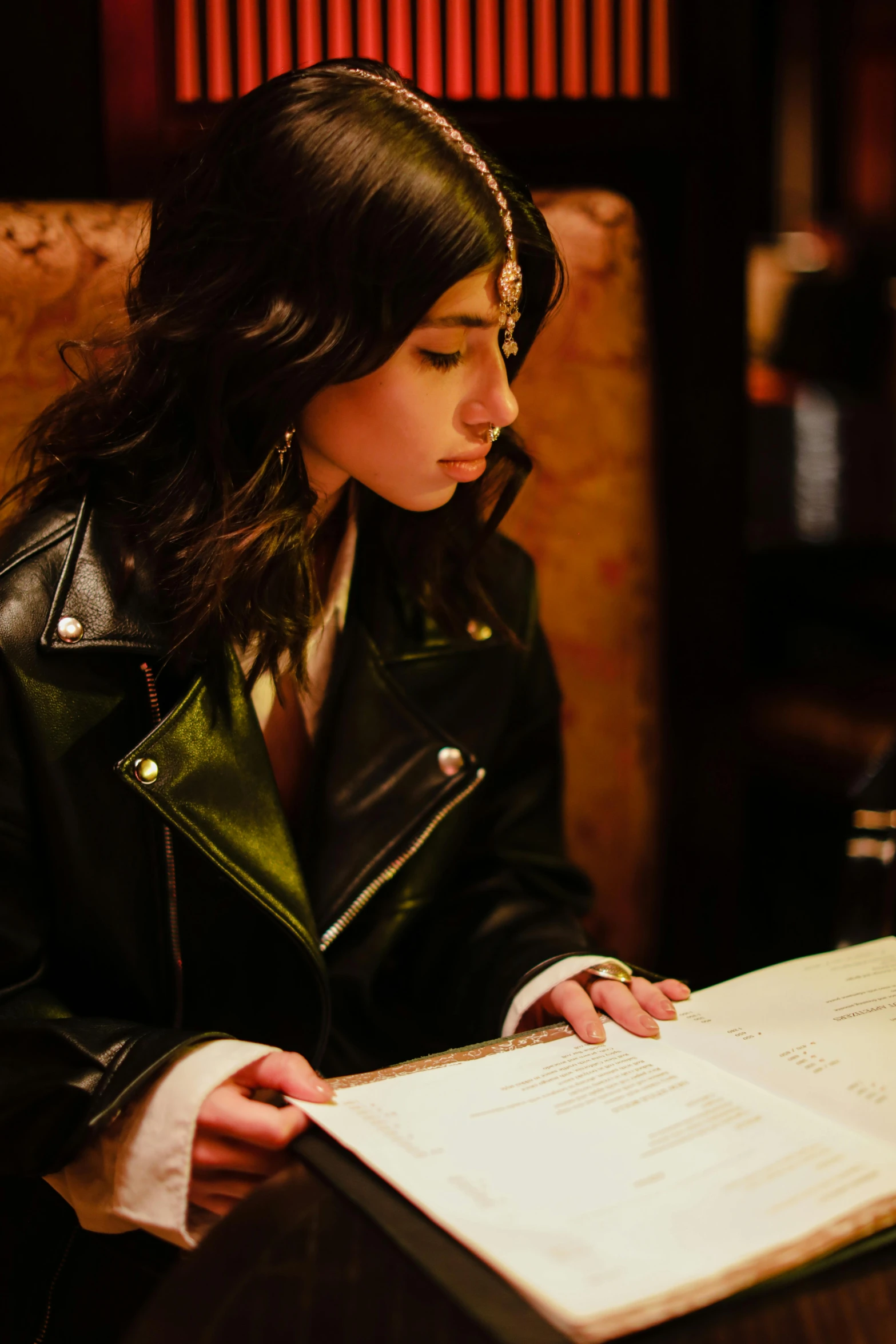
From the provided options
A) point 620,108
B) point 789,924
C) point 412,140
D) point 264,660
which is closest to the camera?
point 412,140

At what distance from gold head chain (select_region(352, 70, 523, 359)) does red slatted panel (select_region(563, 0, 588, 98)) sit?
62 centimetres

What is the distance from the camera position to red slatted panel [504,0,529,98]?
143 centimetres

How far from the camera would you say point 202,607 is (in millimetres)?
917

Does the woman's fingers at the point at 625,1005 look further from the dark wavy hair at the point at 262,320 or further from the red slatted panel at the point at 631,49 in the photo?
the red slatted panel at the point at 631,49

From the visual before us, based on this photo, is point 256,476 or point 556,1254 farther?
point 256,476

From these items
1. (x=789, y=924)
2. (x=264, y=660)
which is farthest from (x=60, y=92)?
(x=789, y=924)

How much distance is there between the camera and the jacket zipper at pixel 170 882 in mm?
937

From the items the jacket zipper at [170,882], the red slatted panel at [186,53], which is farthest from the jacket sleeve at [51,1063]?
the red slatted panel at [186,53]

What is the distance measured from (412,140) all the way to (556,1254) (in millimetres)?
746

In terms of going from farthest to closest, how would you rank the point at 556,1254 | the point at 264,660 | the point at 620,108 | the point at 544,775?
the point at 620,108 → the point at 544,775 → the point at 264,660 → the point at 556,1254

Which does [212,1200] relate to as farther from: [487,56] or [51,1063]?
[487,56]

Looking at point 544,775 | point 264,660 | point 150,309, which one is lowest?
point 544,775

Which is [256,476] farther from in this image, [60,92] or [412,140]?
[60,92]

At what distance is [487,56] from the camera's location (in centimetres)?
143
